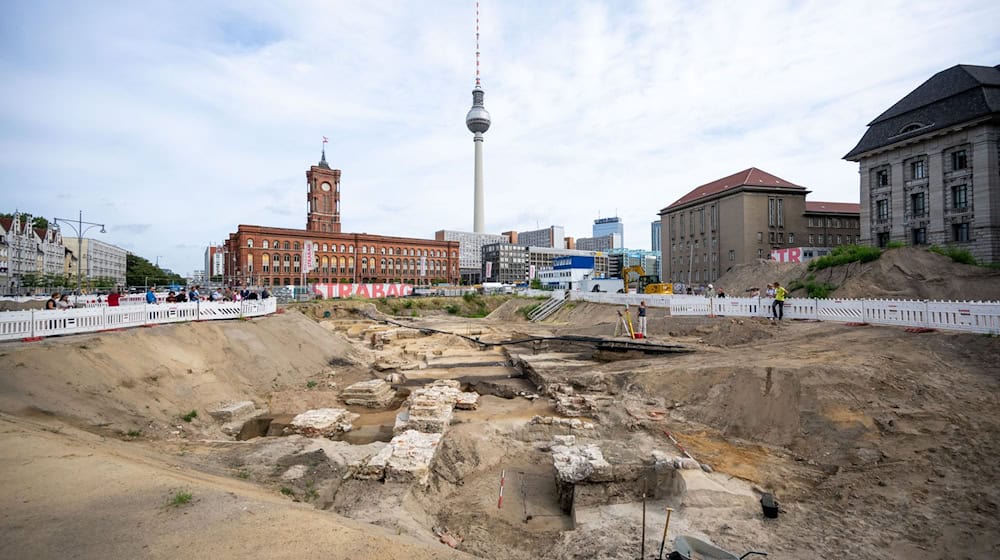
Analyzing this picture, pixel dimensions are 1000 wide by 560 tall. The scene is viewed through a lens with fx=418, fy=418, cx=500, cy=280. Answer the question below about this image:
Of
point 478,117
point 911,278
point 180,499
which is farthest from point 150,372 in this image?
point 478,117

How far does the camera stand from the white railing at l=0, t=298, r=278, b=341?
13.0 m

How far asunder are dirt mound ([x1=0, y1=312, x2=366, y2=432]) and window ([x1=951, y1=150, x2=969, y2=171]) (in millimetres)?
50110

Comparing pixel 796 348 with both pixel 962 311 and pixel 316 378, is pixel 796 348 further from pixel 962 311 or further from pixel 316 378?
pixel 316 378

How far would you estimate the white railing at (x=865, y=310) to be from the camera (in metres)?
13.7

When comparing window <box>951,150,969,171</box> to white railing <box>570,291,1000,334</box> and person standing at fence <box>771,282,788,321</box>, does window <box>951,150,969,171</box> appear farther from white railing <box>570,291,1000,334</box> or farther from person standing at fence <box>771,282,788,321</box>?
person standing at fence <box>771,282,788,321</box>

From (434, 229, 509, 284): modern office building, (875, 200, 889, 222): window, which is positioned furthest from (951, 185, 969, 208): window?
(434, 229, 509, 284): modern office building

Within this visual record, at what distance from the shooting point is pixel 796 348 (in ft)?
52.3

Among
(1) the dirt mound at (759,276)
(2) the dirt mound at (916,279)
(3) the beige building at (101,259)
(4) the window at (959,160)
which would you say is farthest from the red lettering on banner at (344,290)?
(3) the beige building at (101,259)

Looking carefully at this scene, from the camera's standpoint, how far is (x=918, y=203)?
123 ft

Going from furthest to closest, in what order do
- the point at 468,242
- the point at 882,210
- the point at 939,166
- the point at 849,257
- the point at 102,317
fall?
the point at 468,242 < the point at 882,210 < the point at 939,166 < the point at 849,257 < the point at 102,317

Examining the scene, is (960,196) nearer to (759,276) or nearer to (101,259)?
(759,276)

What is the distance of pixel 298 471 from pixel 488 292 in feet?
210

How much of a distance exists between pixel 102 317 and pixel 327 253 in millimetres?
69704

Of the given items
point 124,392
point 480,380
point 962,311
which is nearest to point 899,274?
point 962,311
